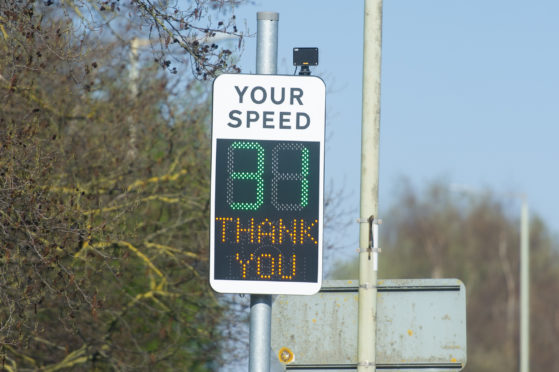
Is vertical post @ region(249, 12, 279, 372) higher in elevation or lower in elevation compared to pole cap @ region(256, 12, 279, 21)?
lower

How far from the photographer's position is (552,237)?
54.3m

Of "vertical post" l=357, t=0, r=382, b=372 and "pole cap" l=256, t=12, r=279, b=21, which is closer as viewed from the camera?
"pole cap" l=256, t=12, r=279, b=21

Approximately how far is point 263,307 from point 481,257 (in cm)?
4867

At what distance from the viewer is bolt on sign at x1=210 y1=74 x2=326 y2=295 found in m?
5.71

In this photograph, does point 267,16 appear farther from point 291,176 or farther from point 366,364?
point 366,364

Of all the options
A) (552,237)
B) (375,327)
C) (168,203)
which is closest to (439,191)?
(552,237)

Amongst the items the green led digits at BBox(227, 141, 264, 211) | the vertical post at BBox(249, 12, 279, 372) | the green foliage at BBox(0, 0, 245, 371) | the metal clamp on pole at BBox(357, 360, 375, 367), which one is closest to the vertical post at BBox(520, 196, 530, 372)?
the green foliage at BBox(0, 0, 245, 371)

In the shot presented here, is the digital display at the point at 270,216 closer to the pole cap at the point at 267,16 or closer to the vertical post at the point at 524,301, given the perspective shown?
the pole cap at the point at 267,16

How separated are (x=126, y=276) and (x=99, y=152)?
1.64 meters

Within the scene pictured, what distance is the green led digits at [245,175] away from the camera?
5742mm

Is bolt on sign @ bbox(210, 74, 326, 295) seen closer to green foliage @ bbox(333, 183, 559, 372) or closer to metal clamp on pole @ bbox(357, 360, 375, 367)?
metal clamp on pole @ bbox(357, 360, 375, 367)

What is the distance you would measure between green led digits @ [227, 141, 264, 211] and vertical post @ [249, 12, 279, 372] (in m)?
0.43

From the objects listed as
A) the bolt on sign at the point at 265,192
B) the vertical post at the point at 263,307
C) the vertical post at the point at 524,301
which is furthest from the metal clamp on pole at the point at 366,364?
the vertical post at the point at 524,301

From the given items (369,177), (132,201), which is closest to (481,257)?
(132,201)
